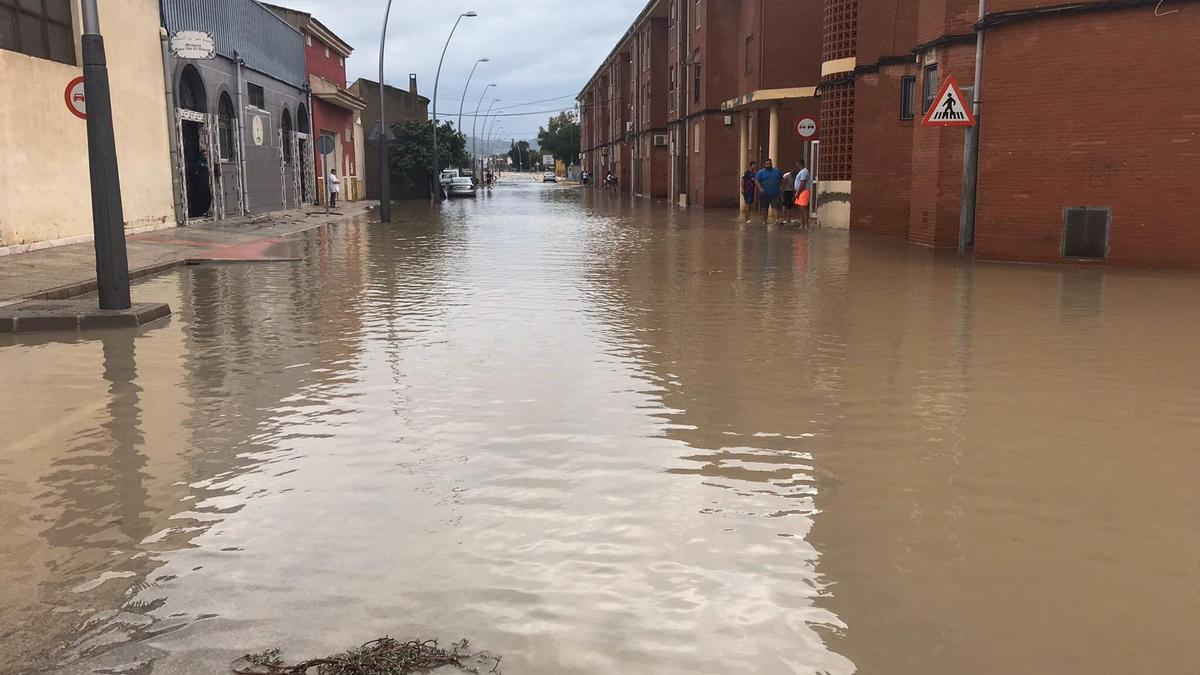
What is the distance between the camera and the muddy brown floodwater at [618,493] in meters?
3.44

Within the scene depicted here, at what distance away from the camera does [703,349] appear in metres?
8.82

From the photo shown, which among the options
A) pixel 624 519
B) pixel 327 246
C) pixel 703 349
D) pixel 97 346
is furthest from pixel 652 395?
pixel 327 246

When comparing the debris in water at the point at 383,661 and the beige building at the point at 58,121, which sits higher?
the beige building at the point at 58,121

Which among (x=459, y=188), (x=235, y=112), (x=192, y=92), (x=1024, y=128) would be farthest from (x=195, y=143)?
(x=459, y=188)

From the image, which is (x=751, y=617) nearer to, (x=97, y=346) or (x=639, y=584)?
(x=639, y=584)

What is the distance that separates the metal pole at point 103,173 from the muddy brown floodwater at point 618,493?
90 cm

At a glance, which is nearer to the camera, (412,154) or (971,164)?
(971,164)

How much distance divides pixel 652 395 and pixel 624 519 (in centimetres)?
254

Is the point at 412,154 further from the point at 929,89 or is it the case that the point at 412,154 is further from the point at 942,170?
the point at 942,170

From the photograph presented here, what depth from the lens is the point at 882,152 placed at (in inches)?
948

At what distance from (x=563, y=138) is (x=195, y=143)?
435 feet

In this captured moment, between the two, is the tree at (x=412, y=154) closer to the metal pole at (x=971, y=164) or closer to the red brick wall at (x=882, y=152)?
the red brick wall at (x=882, y=152)

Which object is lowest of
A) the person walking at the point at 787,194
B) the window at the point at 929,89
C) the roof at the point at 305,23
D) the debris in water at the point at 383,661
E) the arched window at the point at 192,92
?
the debris in water at the point at 383,661

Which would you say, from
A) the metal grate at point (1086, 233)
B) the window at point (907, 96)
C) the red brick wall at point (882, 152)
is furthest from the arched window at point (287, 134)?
the metal grate at point (1086, 233)
